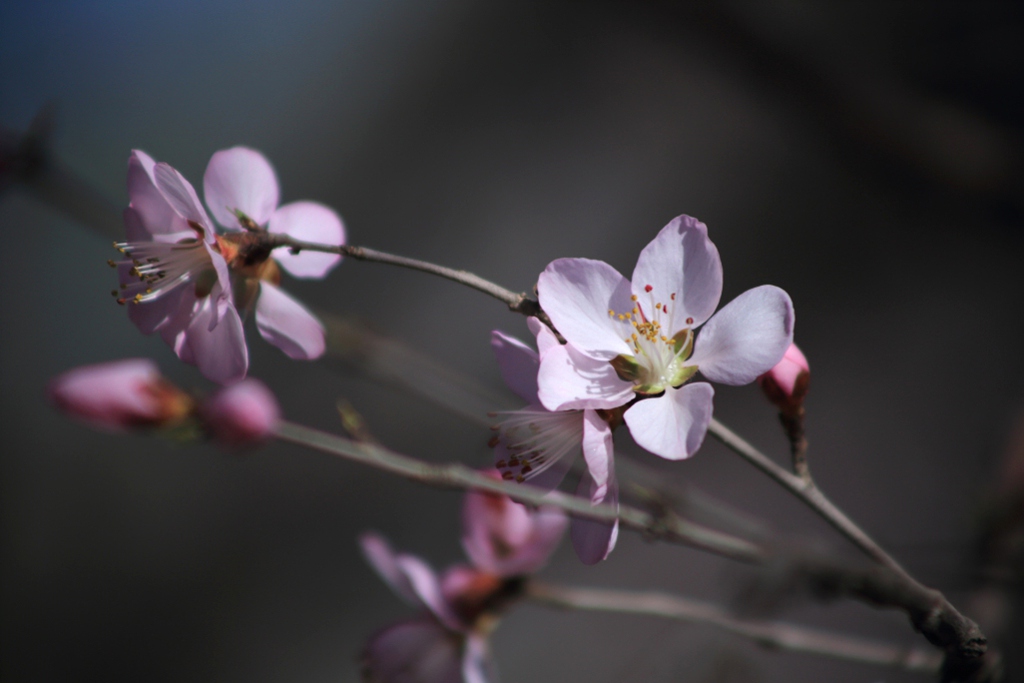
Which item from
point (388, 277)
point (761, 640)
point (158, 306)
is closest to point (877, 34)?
point (388, 277)

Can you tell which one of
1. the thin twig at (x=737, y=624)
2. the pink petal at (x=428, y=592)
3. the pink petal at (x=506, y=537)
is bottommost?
the pink petal at (x=428, y=592)

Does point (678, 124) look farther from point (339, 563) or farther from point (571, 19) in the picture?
point (339, 563)

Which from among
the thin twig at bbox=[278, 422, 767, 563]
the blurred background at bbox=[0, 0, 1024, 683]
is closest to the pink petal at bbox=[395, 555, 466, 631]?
the thin twig at bbox=[278, 422, 767, 563]

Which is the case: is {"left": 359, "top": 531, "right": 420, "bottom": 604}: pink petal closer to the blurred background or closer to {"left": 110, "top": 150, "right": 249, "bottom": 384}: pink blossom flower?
{"left": 110, "top": 150, "right": 249, "bottom": 384}: pink blossom flower

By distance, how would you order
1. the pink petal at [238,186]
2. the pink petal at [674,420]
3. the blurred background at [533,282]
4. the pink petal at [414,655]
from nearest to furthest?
1. the pink petal at [674,420]
2. the pink petal at [238,186]
3. the pink petal at [414,655]
4. the blurred background at [533,282]

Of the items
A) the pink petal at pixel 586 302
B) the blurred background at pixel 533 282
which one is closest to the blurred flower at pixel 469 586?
the pink petal at pixel 586 302

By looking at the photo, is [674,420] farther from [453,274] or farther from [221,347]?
[221,347]

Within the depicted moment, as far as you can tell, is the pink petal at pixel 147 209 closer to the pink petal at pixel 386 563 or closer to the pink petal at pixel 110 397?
the pink petal at pixel 110 397

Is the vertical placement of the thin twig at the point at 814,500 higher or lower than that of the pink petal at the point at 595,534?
higher
